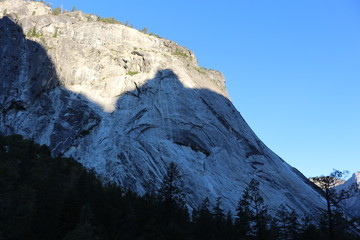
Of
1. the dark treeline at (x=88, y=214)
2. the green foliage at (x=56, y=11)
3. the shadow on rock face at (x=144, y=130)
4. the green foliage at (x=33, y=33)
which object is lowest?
the dark treeline at (x=88, y=214)

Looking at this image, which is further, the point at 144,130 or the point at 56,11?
the point at 56,11

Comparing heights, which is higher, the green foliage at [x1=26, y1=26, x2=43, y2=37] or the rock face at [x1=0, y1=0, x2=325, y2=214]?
the green foliage at [x1=26, y1=26, x2=43, y2=37]

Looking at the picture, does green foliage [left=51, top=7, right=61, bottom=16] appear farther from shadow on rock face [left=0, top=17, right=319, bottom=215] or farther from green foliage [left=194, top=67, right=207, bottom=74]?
green foliage [left=194, top=67, right=207, bottom=74]

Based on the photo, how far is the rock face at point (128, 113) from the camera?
60550 millimetres

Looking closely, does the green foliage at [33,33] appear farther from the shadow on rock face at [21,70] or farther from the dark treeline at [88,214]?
the dark treeline at [88,214]

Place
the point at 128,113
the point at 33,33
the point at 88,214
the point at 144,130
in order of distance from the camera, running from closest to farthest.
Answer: the point at 88,214
the point at 144,130
the point at 128,113
the point at 33,33

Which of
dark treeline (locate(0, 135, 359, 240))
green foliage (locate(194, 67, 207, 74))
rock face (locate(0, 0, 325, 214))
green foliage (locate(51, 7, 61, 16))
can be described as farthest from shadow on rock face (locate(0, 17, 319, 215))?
green foliage (locate(51, 7, 61, 16))

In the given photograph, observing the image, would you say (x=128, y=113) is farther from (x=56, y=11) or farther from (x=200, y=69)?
(x=56, y=11)

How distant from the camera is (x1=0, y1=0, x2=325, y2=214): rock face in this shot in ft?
199

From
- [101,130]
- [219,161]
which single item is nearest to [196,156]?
[219,161]

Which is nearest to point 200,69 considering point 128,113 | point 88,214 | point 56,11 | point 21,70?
point 128,113

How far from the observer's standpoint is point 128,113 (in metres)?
69.2

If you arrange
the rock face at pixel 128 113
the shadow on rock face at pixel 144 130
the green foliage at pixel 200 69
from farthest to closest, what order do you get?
the green foliage at pixel 200 69 < the rock face at pixel 128 113 < the shadow on rock face at pixel 144 130

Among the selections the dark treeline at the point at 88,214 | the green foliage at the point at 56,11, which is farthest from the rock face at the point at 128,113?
the green foliage at the point at 56,11
